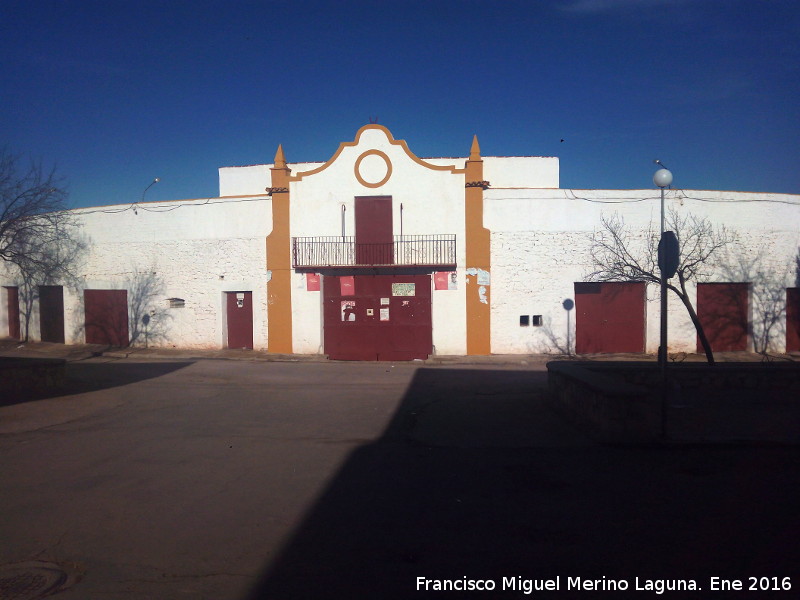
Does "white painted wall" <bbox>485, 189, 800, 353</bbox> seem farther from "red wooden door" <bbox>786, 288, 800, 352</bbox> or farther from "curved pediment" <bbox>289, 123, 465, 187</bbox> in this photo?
"curved pediment" <bbox>289, 123, 465, 187</bbox>

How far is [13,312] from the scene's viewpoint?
25.3 m

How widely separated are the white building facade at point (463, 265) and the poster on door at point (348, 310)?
1.9 inches

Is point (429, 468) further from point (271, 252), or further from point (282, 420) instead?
point (271, 252)

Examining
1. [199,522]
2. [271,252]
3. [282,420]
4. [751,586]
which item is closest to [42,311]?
[271,252]

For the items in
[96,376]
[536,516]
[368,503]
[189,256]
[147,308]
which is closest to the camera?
[536,516]

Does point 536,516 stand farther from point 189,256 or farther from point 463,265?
point 189,256

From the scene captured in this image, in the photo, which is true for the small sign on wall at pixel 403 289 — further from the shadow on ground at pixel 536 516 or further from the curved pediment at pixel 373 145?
the shadow on ground at pixel 536 516

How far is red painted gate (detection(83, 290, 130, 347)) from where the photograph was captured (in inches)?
873

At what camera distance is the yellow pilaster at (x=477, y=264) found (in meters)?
19.4

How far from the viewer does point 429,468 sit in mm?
6758

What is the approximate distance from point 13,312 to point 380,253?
1660 centimetres

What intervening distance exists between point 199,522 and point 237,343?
16.3m

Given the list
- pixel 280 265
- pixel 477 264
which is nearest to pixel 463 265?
pixel 477 264

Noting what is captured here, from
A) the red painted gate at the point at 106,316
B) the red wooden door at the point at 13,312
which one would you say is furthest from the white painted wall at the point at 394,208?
the red wooden door at the point at 13,312
